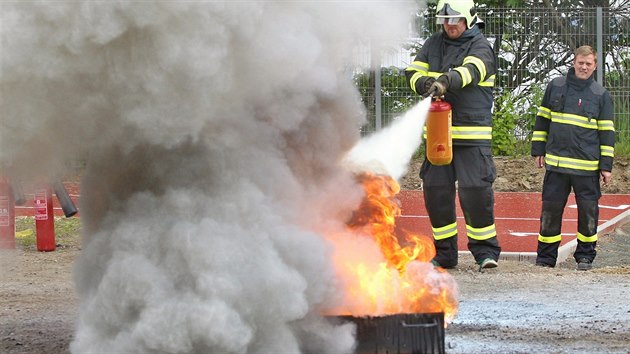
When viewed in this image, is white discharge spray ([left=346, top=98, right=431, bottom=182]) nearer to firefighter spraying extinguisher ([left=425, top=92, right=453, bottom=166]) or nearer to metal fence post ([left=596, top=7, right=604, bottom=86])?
firefighter spraying extinguisher ([left=425, top=92, right=453, bottom=166])

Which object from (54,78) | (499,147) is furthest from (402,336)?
(499,147)

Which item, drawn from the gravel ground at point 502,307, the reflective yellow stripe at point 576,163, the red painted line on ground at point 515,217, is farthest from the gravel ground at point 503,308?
the red painted line on ground at point 515,217

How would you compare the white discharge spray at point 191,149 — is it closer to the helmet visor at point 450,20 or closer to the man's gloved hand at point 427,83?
the man's gloved hand at point 427,83

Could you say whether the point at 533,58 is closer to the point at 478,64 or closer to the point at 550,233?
the point at 550,233

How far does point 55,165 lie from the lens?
5.03 meters

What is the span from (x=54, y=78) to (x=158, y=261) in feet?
3.20

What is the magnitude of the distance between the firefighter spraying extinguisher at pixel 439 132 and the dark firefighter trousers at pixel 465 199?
238 millimetres

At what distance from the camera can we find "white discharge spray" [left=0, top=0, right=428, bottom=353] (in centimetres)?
448

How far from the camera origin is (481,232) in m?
8.30

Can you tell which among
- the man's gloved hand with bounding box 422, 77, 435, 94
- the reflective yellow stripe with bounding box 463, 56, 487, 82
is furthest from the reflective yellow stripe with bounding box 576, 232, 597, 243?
the man's gloved hand with bounding box 422, 77, 435, 94

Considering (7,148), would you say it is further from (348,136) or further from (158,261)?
(348,136)

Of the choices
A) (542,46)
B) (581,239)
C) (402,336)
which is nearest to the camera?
(402,336)

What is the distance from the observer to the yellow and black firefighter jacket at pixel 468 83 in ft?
26.2

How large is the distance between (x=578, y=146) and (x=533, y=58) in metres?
8.06
